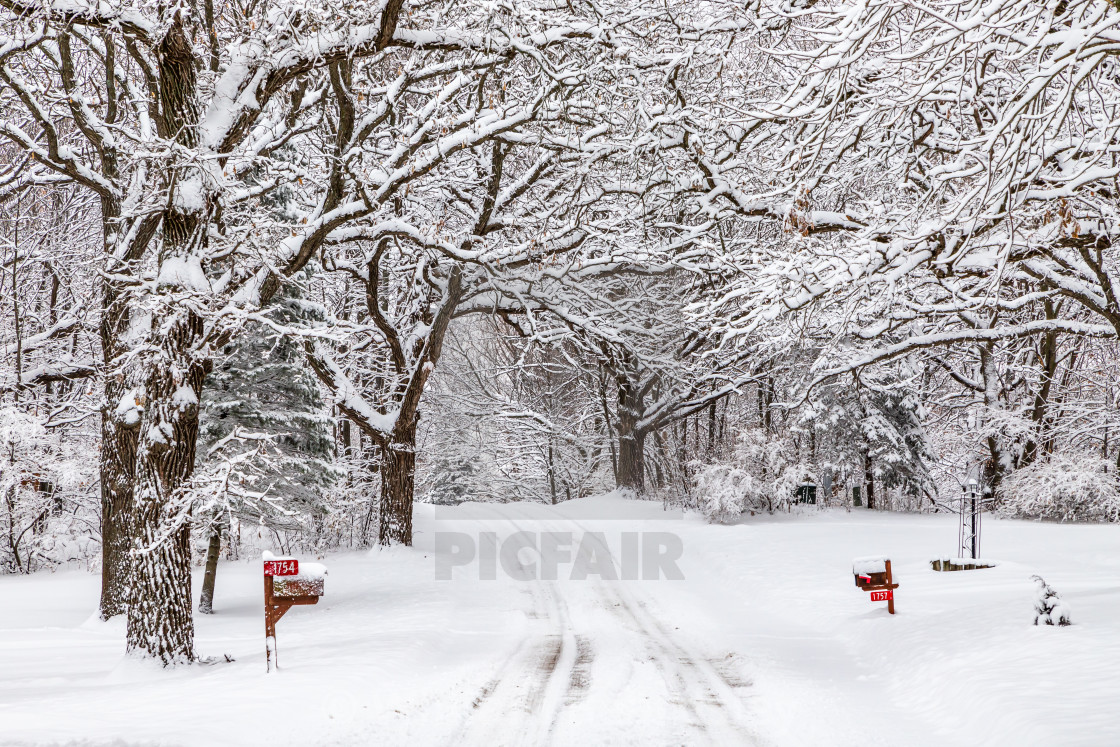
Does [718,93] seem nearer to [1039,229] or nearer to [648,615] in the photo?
[1039,229]

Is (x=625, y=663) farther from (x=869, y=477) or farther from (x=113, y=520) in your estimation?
(x=869, y=477)

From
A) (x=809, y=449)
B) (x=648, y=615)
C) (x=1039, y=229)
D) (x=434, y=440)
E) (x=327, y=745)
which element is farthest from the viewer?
(x=434, y=440)

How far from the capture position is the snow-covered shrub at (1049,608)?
313 inches

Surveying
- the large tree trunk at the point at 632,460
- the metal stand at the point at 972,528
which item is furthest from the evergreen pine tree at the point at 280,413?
the large tree trunk at the point at 632,460

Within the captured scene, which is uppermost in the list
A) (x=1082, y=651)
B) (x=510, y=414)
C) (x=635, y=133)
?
(x=635, y=133)

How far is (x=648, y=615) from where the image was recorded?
37.3 feet

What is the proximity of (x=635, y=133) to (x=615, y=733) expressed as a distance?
322 inches

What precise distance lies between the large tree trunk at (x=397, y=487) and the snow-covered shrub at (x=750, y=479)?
23.1 ft

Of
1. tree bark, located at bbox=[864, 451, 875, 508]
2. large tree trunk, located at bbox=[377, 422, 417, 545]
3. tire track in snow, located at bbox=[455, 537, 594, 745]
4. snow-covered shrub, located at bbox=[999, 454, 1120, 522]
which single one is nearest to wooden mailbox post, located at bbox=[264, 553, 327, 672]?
tire track in snow, located at bbox=[455, 537, 594, 745]

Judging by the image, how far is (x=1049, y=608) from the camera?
803 centimetres

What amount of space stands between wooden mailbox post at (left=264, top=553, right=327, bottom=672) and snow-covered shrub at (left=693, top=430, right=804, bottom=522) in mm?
12130

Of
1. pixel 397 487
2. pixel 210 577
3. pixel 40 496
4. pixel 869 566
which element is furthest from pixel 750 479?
pixel 40 496

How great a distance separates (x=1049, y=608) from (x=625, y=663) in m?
4.38

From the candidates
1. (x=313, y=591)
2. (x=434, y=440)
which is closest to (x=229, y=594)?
(x=313, y=591)
